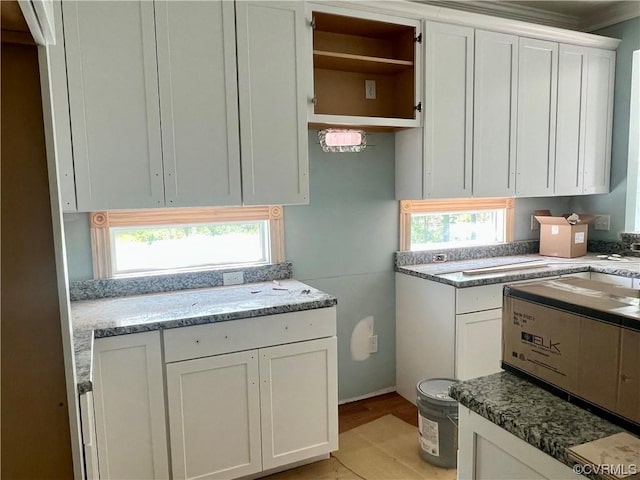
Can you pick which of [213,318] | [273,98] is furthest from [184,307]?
[273,98]

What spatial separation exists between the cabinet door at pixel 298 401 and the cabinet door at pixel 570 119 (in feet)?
7.43

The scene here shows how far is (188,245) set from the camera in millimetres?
2686

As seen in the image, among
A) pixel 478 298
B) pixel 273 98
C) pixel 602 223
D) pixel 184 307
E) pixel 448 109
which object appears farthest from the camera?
pixel 602 223

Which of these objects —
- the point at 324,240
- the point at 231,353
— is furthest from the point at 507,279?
the point at 231,353

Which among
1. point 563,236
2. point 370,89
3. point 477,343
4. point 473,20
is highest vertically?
point 473,20

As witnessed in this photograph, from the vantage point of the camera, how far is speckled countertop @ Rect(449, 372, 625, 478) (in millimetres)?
948

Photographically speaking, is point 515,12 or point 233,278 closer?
point 233,278

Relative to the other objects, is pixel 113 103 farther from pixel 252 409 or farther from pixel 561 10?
pixel 561 10

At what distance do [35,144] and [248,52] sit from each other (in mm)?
1531

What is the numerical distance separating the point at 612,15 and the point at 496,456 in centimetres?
368

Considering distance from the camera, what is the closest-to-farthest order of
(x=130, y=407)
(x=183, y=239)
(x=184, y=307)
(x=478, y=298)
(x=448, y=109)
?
(x=130, y=407) → (x=184, y=307) → (x=183, y=239) → (x=478, y=298) → (x=448, y=109)

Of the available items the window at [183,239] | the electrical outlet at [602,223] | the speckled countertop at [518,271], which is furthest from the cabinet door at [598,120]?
the window at [183,239]

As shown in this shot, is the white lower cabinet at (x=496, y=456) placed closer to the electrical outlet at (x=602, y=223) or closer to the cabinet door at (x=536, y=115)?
the cabinet door at (x=536, y=115)

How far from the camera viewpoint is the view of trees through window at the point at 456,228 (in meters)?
3.34
